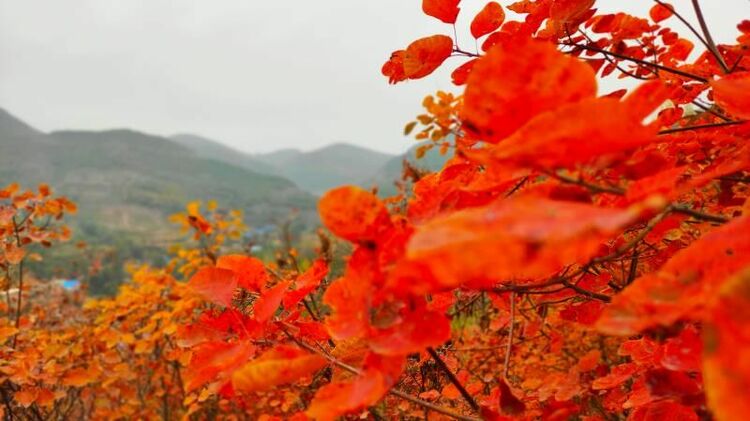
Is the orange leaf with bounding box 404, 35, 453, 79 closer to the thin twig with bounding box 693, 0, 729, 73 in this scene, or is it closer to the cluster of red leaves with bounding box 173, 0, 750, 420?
the cluster of red leaves with bounding box 173, 0, 750, 420

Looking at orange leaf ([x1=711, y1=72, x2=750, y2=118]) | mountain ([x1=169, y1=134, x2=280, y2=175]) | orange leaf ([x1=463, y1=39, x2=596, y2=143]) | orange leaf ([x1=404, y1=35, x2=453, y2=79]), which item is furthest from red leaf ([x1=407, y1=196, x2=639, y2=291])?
mountain ([x1=169, y1=134, x2=280, y2=175])

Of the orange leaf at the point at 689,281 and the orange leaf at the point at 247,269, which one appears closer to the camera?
the orange leaf at the point at 689,281

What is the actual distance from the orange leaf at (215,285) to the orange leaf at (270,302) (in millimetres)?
44

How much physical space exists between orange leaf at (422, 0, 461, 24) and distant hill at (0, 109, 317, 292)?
6266 cm

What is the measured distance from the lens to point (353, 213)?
45 centimetres

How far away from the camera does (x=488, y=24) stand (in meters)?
0.86

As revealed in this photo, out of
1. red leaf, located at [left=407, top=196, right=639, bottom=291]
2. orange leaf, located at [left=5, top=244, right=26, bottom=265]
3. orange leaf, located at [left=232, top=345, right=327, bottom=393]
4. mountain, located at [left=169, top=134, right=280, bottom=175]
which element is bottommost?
mountain, located at [left=169, top=134, right=280, bottom=175]

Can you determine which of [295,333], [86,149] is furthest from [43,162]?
[295,333]

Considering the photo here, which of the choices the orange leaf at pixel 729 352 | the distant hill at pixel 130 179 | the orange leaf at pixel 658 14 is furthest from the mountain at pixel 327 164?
the orange leaf at pixel 729 352

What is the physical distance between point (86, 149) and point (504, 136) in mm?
120538

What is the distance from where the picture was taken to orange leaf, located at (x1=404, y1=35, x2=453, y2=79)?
0.79 metres

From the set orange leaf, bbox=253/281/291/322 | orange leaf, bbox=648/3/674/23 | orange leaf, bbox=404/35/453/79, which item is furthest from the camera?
orange leaf, bbox=648/3/674/23

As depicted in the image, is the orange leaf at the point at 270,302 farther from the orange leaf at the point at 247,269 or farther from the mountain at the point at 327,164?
the mountain at the point at 327,164

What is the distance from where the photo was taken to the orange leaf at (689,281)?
0.31 m
